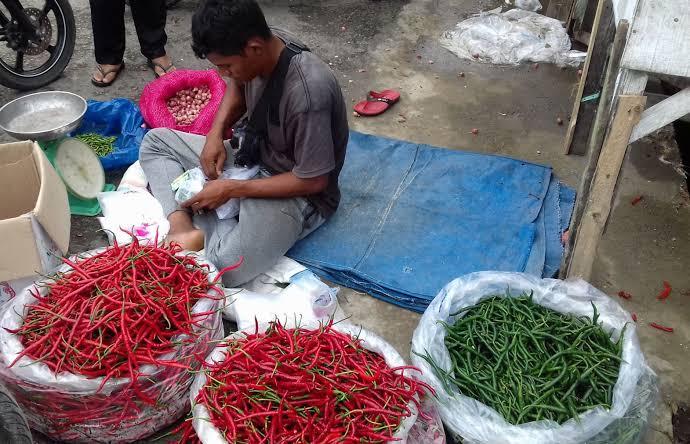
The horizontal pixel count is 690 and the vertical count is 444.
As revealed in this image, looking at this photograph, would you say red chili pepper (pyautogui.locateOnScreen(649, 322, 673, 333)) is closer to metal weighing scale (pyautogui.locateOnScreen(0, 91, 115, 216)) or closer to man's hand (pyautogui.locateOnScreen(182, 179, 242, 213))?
man's hand (pyautogui.locateOnScreen(182, 179, 242, 213))

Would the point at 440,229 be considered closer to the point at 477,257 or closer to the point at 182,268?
the point at 477,257

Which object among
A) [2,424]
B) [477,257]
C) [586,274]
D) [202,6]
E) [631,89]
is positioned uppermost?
[202,6]

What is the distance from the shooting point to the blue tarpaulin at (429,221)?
301 centimetres

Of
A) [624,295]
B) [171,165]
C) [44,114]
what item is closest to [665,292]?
[624,295]

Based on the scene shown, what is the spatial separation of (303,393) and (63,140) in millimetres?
2231

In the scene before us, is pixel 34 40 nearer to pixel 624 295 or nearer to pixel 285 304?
pixel 285 304

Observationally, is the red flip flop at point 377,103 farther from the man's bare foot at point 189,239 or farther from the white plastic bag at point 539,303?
the white plastic bag at point 539,303

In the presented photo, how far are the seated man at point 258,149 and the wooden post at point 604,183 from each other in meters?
1.15

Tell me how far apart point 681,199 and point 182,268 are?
9.51 ft

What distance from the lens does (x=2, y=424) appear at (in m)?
1.57

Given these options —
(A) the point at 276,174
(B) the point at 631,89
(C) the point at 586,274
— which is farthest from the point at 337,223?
(B) the point at 631,89

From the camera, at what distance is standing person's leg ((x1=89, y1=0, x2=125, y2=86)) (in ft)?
13.3

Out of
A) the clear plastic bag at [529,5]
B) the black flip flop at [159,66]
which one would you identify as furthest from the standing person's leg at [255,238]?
the clear plastic bag at [529,5]

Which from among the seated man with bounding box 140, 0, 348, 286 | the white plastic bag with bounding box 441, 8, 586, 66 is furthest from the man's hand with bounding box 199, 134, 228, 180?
the white plastic bag with bounding box 441, 8, 586, 66
